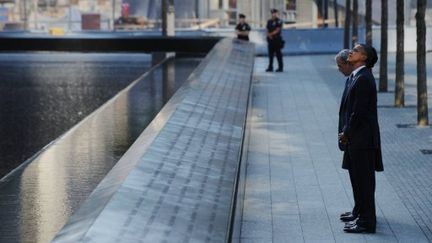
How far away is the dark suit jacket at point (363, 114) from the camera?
8.93 metres

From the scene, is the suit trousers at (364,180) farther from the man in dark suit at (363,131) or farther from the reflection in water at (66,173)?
the reflection in water at (66,173)

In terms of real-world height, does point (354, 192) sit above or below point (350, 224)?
above

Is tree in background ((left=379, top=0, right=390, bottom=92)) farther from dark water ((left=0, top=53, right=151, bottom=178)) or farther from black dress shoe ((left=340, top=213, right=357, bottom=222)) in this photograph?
black dress shoe ((left=340, top=213, right=357, bottom=222))

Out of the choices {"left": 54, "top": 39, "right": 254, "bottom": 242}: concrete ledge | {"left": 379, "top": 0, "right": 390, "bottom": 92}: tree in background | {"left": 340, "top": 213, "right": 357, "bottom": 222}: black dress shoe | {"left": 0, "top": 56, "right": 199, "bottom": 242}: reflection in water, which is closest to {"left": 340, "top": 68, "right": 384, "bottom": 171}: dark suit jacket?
{"left": 340, "top": 213, "right": 357, "bottom": 222}: black dress shoe

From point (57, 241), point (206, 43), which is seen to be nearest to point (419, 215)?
point (57, 241)

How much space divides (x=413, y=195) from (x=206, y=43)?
18247 millimetres

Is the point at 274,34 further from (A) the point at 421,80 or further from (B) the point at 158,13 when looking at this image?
(B) the point at 158,13

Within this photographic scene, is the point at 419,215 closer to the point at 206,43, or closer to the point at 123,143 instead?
the point at 123,143

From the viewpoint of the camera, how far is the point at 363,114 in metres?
8.93

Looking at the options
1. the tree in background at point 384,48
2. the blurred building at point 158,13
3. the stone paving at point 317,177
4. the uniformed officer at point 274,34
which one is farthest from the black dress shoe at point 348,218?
the blurred building at point 158,13

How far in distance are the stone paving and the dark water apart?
288cm

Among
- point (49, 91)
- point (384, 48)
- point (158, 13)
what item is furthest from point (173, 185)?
point (158, 13)

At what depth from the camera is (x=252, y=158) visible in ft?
44.7

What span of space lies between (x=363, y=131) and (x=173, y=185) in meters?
2.83
